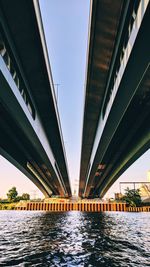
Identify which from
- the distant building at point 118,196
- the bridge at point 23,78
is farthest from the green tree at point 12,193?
the bridge at point 23,78

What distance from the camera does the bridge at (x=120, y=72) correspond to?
1257 centimetres

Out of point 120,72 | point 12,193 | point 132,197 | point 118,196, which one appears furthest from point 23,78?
point 12,193

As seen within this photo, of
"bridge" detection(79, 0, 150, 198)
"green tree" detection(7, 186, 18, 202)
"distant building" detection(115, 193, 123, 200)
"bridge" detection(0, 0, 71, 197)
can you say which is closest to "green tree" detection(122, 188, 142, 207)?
"distant building" detection(115, 193, 123, 200)

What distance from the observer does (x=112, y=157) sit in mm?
40000

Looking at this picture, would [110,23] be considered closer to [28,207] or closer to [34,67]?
[34,67]

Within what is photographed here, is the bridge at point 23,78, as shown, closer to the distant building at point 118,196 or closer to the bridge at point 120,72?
the bridge at point 120,72

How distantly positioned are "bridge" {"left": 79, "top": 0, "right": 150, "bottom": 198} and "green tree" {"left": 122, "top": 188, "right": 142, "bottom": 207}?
52.0 m

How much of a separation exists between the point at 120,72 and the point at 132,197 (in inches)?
3039

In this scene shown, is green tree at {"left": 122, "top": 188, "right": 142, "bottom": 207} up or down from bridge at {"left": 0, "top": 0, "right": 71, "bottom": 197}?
down

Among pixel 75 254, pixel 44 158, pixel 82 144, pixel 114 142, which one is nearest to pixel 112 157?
pixel 82 144

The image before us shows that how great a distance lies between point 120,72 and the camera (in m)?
15.5

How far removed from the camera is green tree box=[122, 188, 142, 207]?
257ft

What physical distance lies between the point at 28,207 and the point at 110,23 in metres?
69.1

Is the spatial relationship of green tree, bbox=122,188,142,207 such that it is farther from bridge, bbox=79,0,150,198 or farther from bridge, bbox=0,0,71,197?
bridge, bbox=0,0,71,197
